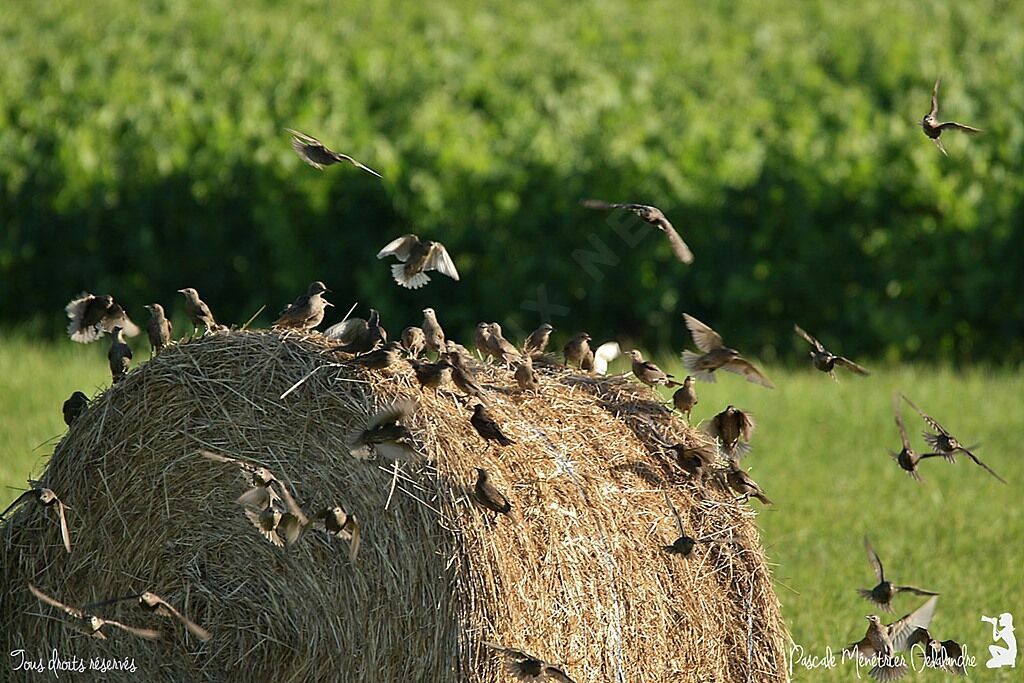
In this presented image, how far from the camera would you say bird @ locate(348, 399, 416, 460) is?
3.64 meters

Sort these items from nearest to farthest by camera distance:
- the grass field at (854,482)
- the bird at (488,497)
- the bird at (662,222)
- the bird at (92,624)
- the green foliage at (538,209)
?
1. the bird at (488,497)
2. the bird at (92,624)
3. the bird at (662,222)
4. the grass field at (854,482)
5. the green foliage at (538,209)

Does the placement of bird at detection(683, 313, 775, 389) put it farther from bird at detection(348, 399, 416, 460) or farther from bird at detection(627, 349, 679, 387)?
bird at detection(348, 399, 416, 460)

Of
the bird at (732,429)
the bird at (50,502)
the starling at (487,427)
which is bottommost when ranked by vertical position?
the bird at (50,502)

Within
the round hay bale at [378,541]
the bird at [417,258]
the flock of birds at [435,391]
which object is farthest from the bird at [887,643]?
the bird at [417,258]

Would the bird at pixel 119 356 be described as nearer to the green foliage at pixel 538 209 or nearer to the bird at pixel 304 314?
the bird at pixel 304 314

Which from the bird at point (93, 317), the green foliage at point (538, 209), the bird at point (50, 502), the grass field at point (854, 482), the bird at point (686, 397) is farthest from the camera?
the green foliage at point (538, 209)

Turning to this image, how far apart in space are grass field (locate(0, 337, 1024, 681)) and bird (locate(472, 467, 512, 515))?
160 cm

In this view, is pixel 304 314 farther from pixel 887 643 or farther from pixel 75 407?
pixel 887 643

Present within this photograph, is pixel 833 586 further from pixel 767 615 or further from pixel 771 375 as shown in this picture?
pixel 771 375

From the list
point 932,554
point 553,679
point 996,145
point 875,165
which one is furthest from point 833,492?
point 553,679

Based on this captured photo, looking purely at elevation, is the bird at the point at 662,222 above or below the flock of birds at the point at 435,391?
above

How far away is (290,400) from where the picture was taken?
3861mm

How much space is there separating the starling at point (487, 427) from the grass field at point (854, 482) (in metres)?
1.57

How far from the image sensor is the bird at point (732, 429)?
4.28 m
